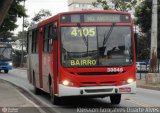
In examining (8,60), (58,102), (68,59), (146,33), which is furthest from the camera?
(146,33)

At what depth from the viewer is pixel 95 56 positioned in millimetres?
15484

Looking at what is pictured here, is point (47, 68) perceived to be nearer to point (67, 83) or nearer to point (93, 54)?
point (67, 83)

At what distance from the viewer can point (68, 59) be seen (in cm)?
1548

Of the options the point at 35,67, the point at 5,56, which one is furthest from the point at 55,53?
the point at 5,56

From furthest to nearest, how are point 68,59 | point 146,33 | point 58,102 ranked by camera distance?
point 146,33 → point 58,102 → point 68,59

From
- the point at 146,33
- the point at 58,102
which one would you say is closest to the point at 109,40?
the point at 58,102

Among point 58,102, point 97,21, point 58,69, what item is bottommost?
point 58,102

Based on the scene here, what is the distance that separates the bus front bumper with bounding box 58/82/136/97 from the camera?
15227 millimetres

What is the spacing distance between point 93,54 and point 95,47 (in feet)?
0.78

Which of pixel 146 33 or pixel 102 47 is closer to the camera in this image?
pixel 102 47

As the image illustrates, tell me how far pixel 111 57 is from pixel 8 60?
3634 cm

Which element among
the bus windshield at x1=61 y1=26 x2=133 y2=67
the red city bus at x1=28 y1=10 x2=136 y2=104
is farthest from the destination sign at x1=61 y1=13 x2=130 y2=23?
the bus windshield at x1=61 y1=26 x2=133 y2=67

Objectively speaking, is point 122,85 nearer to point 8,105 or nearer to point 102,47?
point 102,47

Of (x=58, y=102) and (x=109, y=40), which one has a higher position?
(x=109, y=40)
